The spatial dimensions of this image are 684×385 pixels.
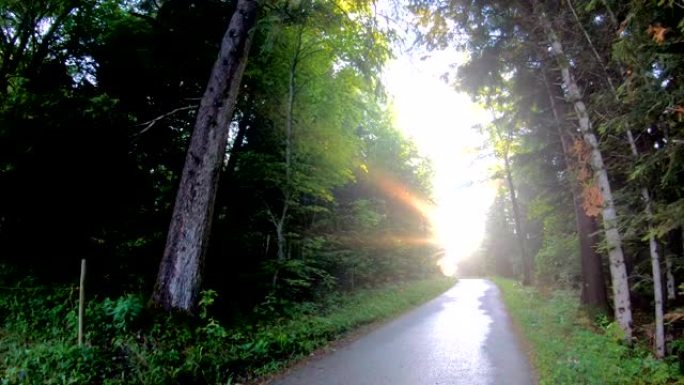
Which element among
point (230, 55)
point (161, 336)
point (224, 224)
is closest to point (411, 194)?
point (224, 224)

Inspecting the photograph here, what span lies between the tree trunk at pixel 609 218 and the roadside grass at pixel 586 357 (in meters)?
0.40

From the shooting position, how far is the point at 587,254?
10.2 m

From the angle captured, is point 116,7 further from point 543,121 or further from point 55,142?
point 543,121

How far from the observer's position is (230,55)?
7.46 m

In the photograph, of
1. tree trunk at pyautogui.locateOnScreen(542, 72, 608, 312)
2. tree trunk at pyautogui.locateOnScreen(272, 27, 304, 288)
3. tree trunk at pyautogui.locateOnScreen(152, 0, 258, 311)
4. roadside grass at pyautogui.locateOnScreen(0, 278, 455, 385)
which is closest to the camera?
roadside grass at pyautogui.locateOnScreen(0, 278, 455, 385)

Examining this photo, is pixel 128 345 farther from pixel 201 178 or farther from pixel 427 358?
pixel 427 358

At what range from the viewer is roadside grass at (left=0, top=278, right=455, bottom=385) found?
4.84 meters

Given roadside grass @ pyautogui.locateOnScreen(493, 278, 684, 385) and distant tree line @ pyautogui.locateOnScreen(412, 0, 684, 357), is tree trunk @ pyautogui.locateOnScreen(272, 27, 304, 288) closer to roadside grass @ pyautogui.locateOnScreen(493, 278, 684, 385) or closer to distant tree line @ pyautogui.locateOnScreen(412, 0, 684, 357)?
distant tree line @ pyautogui.locateOnScreen(412, 0, 684, 357)

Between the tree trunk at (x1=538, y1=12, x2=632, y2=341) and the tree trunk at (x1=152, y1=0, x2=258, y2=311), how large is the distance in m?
6.87

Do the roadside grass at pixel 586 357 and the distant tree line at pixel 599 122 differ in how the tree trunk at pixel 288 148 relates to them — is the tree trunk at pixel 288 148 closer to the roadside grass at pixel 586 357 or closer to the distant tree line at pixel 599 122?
the distant tree line at pixel 599 122

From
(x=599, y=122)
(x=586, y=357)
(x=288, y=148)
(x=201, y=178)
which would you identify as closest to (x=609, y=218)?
(x=599, y=122)

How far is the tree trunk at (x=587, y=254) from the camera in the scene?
9600 millimetres

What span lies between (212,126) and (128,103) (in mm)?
2710

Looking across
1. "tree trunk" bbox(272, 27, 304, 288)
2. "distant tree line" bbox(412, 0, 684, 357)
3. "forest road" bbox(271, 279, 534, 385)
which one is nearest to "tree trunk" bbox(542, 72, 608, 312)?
"distant tree line" bbox(412, 0, 684, 357)
